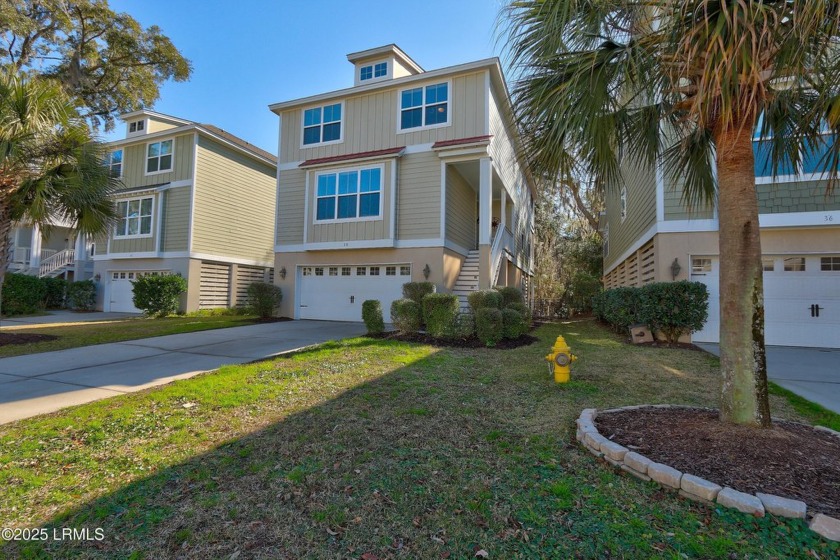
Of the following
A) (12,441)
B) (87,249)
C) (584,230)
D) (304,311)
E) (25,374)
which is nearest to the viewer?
(12,441)

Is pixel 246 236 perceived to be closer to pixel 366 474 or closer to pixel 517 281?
pixel 517 281

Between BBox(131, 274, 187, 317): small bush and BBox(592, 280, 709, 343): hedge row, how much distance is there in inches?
604

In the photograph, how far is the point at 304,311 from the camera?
48.1 ft

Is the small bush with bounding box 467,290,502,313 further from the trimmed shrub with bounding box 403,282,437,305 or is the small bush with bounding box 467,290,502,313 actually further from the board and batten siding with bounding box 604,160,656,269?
the board and batten siding with bounding box 604,160,656,269

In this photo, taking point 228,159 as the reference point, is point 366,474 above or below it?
below

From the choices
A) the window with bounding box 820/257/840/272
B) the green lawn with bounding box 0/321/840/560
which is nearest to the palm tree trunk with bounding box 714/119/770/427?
the green lawn with bounding box 0/321/840/560

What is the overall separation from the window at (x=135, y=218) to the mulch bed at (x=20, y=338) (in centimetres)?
900

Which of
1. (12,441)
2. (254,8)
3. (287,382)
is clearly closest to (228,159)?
(254,8)

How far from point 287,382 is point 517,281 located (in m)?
14.7

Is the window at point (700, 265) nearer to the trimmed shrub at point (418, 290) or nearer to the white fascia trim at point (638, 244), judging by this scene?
the white fascia trim at point (638, 244)

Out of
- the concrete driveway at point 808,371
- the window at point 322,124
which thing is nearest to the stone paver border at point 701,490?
the concrete driveway at point 808,371

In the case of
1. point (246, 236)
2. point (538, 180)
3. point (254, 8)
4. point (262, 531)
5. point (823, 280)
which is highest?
point (254, 8)

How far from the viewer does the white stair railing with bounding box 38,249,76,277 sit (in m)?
20.9

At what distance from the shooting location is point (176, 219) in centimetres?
1670
